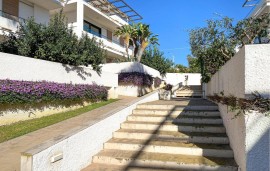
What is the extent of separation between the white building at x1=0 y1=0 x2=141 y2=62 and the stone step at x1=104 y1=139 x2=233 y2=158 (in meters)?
8.83

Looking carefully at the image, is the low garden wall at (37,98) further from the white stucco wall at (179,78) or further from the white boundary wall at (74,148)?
the white stucco wall at (179,78)

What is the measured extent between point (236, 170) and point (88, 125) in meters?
3.24

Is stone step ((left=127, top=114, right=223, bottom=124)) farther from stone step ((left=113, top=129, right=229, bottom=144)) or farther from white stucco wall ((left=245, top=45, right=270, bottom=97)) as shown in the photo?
white stucco wall ((left=245, top=45, right=270, bottom=97))

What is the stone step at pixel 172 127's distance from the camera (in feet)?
22.1

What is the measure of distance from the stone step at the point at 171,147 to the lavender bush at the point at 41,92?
11.6ft

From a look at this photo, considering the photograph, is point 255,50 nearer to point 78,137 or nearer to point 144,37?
point 78,137

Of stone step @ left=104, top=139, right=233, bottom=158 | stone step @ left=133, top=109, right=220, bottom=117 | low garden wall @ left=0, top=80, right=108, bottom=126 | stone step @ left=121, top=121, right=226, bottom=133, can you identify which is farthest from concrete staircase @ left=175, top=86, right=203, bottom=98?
stone step @ left=104, top=139, right=233, bottom=158

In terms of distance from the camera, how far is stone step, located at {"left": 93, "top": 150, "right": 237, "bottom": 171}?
5.12 meters

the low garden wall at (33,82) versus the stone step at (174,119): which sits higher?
Answer: the low garden wall at (33,82)

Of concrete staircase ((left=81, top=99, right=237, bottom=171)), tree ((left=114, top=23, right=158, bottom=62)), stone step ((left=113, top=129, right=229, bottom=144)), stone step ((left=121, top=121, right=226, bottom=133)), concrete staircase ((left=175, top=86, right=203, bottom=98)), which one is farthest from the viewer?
tree ((left=114, top=23, right=158, bottom=62))

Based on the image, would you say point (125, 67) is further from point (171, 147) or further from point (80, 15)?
point (171, 147)

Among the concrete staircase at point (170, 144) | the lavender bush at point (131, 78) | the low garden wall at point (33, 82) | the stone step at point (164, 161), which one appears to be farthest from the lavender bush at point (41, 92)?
the lavender bush at point (131, 78)

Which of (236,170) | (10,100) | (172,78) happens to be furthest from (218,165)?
(172,78)

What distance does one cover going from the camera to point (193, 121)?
736 centimetres
